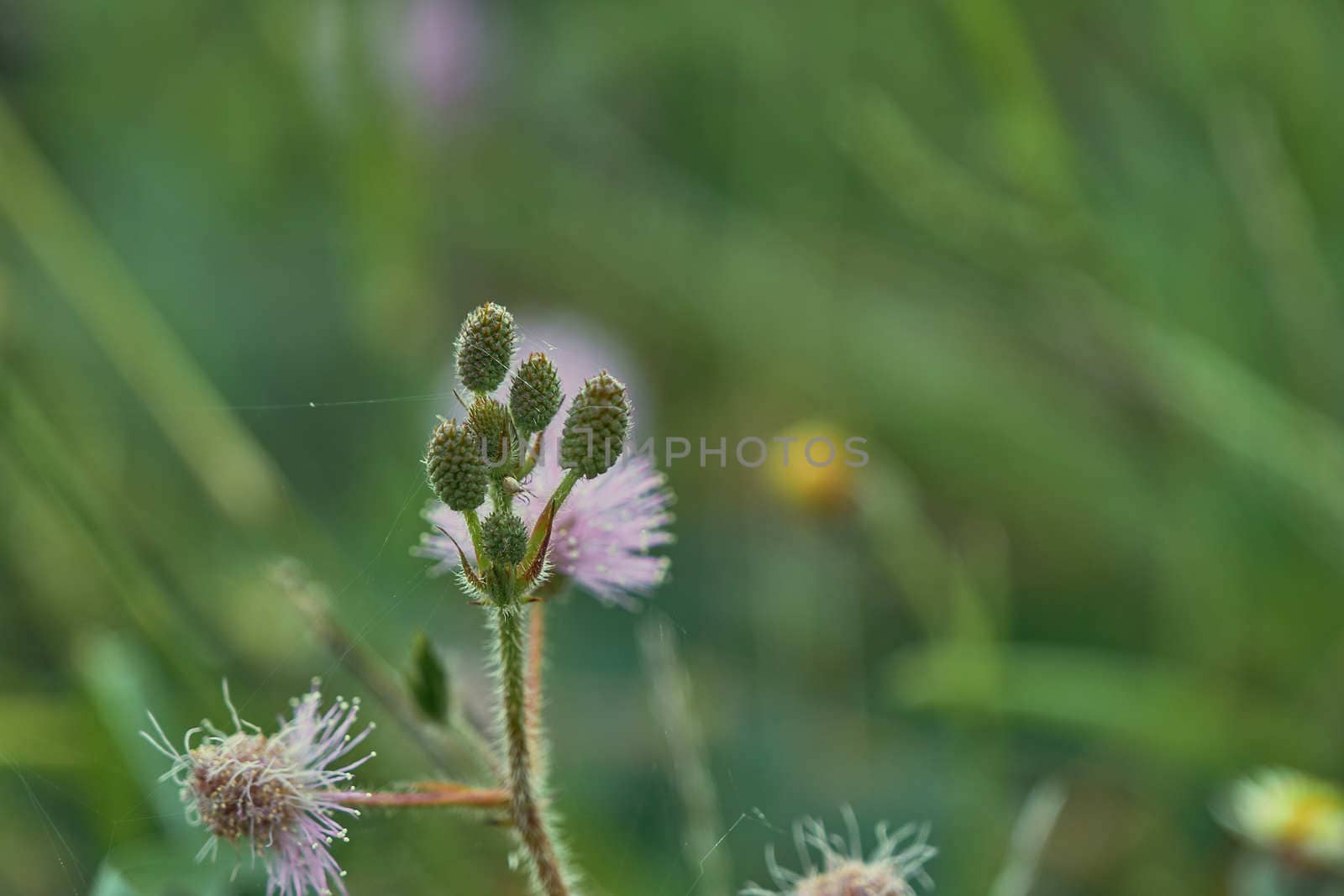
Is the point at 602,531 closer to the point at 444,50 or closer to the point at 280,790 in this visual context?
the point at 280,790

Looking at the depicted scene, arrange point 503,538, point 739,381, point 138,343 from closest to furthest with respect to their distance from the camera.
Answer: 1. point 503,538
2. point 138,343
3. point 739,381

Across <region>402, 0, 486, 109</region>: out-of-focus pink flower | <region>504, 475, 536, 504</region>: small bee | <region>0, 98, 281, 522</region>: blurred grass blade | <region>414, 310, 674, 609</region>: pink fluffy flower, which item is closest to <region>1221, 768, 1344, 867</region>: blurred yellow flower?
<region>414, 310, 674, 609</region>: pink fluffy flower

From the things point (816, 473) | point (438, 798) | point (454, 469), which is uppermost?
point (816, 473)

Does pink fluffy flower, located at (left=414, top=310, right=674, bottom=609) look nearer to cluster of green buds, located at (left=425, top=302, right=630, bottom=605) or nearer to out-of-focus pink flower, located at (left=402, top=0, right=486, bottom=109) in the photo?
cluster of green buds, located at (left=425, top=302, right=630, bottom=605)

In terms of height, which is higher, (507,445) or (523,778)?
(507,445)

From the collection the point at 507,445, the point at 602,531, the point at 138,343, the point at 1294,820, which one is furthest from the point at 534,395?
the point at 138,343

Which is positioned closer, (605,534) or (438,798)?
(438,798)

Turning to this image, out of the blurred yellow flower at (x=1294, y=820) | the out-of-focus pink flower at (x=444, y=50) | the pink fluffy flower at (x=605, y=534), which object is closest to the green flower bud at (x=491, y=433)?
the pink fluffy flower at (x=605, y=534)
